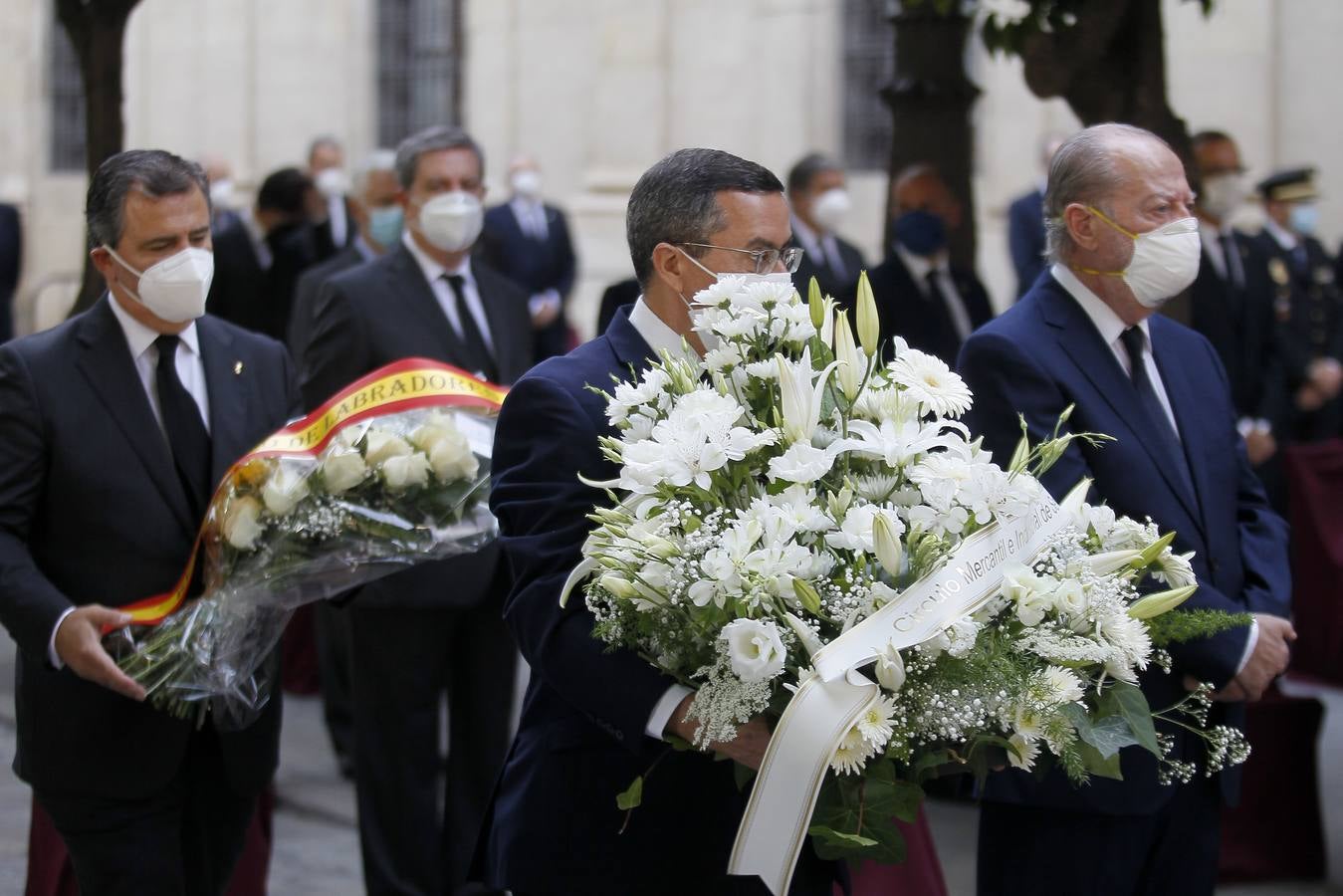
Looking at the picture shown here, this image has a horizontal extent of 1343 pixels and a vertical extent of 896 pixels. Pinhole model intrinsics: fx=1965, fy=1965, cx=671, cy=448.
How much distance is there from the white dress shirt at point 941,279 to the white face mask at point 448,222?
2543mm

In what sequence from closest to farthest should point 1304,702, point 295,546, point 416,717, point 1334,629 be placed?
point 295,546 → point 416,717 → point 1304,702 → point 1334,629

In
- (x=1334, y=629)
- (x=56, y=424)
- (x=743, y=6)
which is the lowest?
(x=1334, y=629)

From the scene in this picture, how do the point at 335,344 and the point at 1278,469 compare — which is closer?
the point at 335,344

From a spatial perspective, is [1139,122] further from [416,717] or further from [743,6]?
[743,6]

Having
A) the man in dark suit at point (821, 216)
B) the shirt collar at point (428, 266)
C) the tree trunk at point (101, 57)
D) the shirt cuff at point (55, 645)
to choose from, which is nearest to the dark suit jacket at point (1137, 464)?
the shirt cuff at point (55, 645)

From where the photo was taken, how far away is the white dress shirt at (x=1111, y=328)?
4.30m

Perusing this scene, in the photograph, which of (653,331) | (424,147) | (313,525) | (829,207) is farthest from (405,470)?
(829,207)

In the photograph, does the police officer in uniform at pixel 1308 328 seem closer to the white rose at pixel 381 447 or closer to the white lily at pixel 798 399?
the white rose at pixel 381 447

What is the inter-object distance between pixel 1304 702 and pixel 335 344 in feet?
10.5

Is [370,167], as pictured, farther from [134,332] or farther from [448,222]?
[134,332]

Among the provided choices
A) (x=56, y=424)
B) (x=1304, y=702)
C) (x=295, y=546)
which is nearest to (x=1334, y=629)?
(x=1304, y=702)

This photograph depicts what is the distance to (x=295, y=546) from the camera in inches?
173

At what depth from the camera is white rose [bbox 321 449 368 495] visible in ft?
14.4

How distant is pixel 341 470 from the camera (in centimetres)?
439
